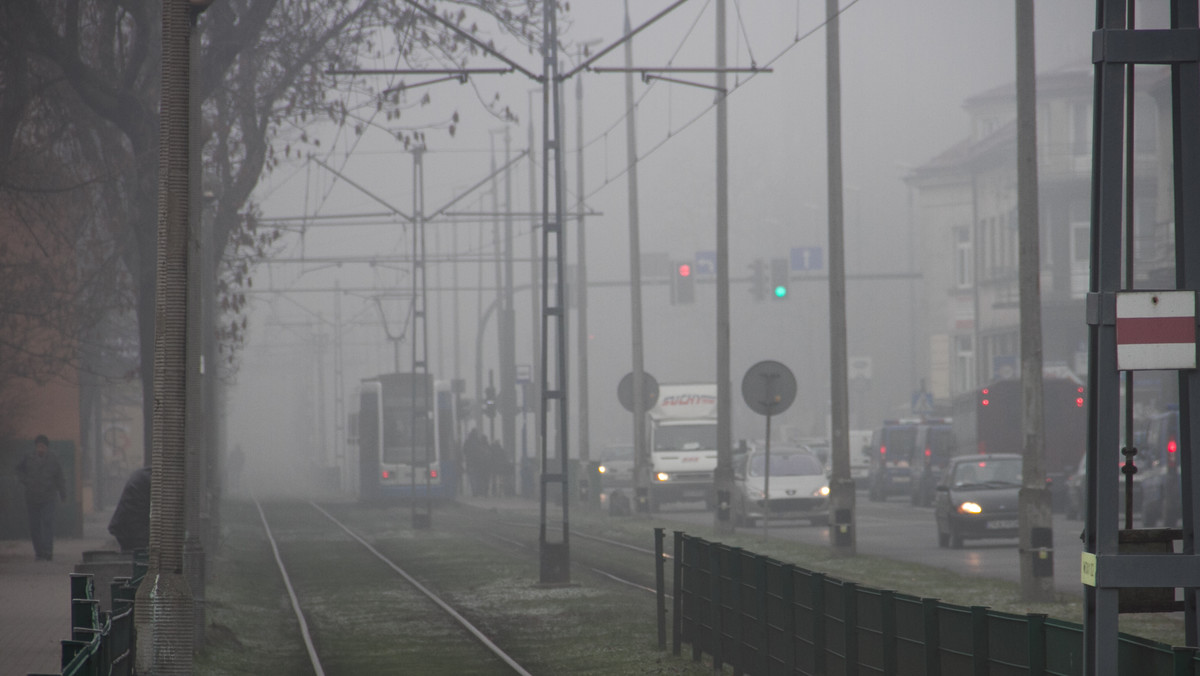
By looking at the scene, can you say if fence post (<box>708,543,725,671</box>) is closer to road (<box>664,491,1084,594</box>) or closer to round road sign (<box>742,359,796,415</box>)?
road (<box>664,491,1084,594</box>)

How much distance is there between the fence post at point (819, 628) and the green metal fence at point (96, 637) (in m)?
3.82

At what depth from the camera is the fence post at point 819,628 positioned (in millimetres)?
10016

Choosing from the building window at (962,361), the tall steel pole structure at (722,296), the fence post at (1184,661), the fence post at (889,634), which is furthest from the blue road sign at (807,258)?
the fence post at (1184,661)

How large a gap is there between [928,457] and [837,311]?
23887mm

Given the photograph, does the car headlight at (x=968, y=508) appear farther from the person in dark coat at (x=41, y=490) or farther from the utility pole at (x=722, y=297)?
the person in dark coat at (x=41, y=490)

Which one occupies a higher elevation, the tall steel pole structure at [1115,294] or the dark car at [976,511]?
the tall steel pole structure at [1115,294]

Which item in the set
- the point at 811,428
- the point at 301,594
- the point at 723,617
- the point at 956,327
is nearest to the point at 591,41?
the point at 301,594

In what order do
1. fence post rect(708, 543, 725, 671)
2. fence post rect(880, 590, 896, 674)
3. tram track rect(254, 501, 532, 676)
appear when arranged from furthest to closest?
tram track rect(254, 501, 532, 676) < fence post rect(708, 543, 725, 671) < fence post rect(880, 590, 896, 674)

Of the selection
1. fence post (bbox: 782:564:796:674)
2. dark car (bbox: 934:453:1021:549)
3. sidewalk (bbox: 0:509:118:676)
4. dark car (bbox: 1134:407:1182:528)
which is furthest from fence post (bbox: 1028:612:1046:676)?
dark car (bbox: 1134:407:1182:528)

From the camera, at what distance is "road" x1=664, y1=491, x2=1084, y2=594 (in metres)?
22.7

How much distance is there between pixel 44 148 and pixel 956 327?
61.7m

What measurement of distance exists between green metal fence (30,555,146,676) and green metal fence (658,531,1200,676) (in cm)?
380

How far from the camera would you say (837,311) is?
1005 inches

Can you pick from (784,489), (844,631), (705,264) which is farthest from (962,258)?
(844,631)
